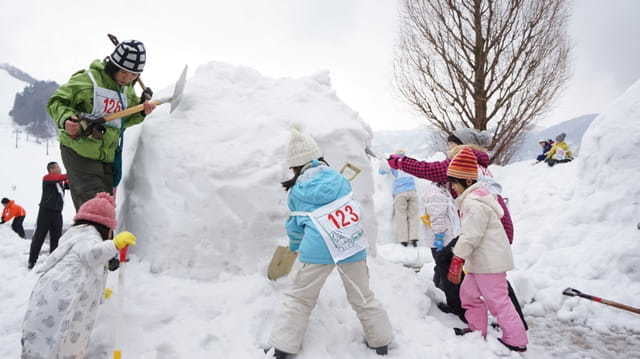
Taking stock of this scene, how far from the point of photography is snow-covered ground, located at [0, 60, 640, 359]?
7.67 ft

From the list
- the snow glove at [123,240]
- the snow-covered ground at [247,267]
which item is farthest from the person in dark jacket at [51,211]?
the snow glove at [123,240]

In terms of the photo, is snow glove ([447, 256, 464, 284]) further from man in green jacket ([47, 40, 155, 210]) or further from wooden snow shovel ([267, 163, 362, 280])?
man in green jacket ([47, 40, 155, 210])

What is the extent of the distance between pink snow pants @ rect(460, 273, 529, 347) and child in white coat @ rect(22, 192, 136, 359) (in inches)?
88.8

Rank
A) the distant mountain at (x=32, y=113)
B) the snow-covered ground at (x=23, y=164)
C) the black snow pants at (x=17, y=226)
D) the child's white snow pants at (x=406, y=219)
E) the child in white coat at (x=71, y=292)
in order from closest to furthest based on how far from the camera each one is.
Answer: the child in white coat at (x=71, y=292)
the child's white snow pants at (x=406, y=219)
the black snow pants at (x=17, y=226)
the snow-covered ground at (x=23, y=164)
the distant mountain at (x=32, y=113)

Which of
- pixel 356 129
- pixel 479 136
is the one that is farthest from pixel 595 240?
pixel 356 129

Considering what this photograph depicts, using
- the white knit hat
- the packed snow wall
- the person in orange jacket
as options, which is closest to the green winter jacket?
the packed snow wall

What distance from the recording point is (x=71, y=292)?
1856 mm

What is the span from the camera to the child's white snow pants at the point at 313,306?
2.15 metres

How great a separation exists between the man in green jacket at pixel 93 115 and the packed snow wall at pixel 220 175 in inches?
15.1

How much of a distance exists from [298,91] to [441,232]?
2.01 m

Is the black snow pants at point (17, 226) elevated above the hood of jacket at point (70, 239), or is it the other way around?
the hood of jacket at point (70, 239)

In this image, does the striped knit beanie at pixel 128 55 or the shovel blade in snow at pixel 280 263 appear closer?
the striped knit beanie at pixel 128 55

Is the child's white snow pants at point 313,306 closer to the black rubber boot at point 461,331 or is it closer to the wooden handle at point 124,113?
the black rubber boot at point 461,331

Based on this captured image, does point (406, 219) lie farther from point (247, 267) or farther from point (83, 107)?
→ point (83, 107)
